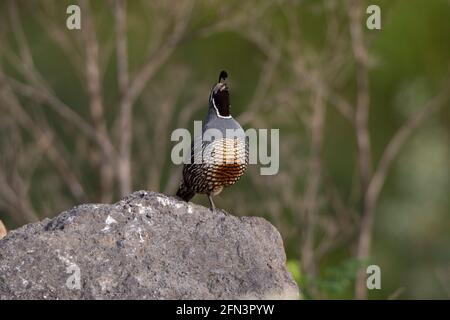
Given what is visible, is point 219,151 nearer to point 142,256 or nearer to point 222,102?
point 222,102

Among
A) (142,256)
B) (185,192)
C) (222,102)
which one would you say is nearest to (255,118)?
(185,192)

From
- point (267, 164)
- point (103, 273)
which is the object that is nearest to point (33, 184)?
point (267, 164)

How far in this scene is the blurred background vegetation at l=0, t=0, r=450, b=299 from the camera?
11203 mm

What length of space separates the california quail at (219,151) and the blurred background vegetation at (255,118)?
12.8ft

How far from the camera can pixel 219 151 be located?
6043 mm

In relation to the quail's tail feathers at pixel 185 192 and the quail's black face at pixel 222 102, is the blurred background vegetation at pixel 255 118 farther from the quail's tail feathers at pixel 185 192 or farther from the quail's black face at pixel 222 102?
the quail's black face at pixel 222 102

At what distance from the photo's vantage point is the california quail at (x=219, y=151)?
6.04 m

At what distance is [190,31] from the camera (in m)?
11.7

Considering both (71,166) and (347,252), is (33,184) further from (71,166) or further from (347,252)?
(347,252)

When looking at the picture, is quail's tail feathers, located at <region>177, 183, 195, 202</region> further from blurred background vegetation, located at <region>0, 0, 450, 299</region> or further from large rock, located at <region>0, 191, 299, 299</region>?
blurred background vegetation, located at <region>0, 0, 450, 299</region>

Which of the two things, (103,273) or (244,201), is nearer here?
(103,273)

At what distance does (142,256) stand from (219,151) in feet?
4.07

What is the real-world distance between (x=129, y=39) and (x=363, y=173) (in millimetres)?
3977

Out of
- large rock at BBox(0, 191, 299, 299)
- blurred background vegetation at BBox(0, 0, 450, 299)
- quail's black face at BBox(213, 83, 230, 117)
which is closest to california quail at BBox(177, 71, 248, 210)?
quail's black face at BBox(213, 83, 230, 117)
